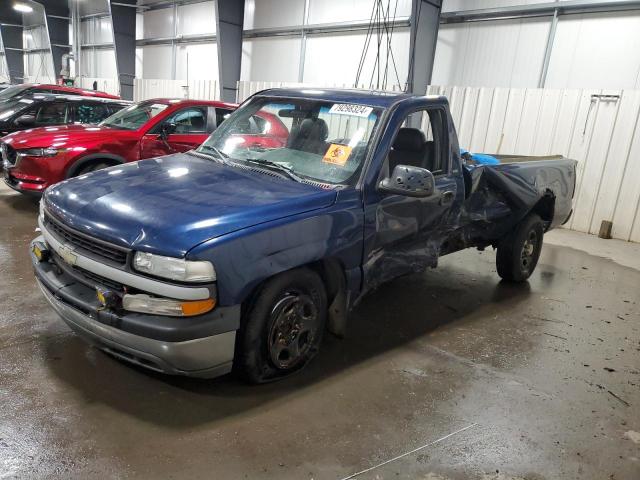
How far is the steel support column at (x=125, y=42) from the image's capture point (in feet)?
60.3

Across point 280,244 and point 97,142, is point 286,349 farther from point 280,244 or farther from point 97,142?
point 97,142

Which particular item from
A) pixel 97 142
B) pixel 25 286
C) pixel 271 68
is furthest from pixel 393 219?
pixel 271 68

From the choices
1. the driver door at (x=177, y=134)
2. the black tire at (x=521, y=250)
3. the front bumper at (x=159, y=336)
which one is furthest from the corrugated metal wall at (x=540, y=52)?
the front bumper at (x=159, y=336)

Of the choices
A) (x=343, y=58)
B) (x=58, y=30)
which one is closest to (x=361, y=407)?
(x=343, y=58)

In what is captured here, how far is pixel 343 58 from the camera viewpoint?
12203 mm

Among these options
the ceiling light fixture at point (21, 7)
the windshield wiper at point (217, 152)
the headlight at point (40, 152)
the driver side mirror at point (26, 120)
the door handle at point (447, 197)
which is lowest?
the headlight at point (40, 152)

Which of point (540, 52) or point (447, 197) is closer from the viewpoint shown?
point (447, 197)

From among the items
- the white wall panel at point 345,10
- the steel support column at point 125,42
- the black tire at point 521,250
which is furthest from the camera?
the steel support column at point 125,42

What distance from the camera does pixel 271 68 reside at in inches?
561

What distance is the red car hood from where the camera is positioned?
6381 mm

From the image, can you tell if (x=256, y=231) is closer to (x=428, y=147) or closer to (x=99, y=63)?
(x=428, y=147)

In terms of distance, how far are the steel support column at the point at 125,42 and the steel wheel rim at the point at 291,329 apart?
17.9 metres

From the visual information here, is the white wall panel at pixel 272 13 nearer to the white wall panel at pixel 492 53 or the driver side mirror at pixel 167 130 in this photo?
the white wall panel at pixel 492 53

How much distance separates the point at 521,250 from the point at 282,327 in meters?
3.41
